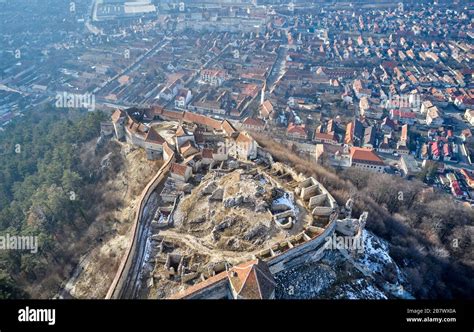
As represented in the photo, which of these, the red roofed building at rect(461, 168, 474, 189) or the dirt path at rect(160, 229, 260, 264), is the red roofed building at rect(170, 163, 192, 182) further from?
the red roofed building at rect(461, 168, 474, 189)

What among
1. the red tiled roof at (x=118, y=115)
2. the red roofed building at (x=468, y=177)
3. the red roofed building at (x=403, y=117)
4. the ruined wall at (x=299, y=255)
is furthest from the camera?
the red roofed building at (x=403, y=117)

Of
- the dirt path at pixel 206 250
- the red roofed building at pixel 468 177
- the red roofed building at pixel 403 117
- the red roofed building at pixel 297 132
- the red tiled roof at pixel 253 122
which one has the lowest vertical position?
the red roofed building at pixel 468 177

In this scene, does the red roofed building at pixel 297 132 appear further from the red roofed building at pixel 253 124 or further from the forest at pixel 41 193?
the forest at pixel 41 193

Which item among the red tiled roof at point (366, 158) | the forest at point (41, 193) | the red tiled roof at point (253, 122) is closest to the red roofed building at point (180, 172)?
the forest at point (41, 193)

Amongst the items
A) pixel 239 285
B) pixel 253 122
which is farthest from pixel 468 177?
pixel 239 285

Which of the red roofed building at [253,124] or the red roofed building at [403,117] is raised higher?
the red roofed building at [403,117]

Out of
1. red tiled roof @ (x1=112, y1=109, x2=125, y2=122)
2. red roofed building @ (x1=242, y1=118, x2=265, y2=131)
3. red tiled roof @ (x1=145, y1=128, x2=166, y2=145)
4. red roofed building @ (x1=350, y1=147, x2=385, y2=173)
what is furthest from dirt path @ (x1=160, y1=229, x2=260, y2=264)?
red roofed building @ (x1=242, y1=118, x2=265, y2=131)

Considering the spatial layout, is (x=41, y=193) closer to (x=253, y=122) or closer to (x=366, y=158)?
(x=253, y=122)

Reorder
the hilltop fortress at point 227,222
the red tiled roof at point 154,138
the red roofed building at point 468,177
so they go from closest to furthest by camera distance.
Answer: the hilltop fortress at point 227,222 → the red tiled roof at point 154,138 → the red roofed building at point 468,177

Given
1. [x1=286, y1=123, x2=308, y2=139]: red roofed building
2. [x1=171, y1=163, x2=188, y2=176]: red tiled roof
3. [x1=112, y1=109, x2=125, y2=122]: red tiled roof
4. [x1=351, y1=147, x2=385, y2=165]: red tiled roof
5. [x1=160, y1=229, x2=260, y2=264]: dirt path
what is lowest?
[x1=160, y1=229, x2=260, y2=264]: dirt path

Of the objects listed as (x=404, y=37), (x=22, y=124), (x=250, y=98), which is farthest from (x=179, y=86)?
(x=404, y=37)
